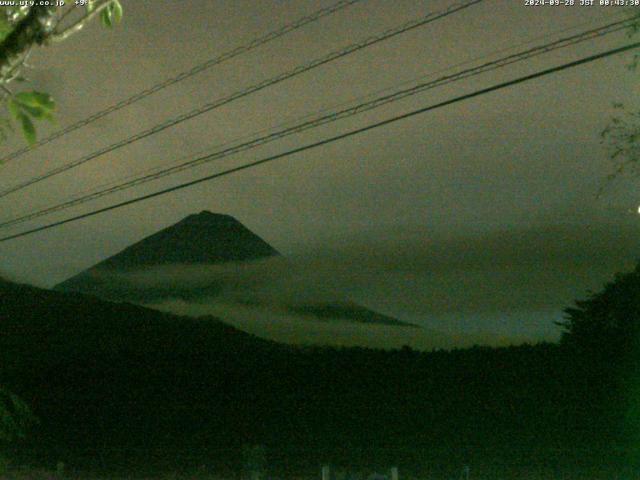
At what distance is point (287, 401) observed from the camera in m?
17.8

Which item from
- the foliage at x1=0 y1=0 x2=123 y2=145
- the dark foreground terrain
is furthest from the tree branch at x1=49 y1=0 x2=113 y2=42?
the dark foreground terrain

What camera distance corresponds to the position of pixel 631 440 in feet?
46.9

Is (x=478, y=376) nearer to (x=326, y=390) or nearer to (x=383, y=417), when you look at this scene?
(x=383, y=417)

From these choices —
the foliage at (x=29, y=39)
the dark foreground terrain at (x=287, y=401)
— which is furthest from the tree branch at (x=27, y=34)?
the dark foreground terrain at (x=287, y=401)

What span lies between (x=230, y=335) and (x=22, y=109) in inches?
797

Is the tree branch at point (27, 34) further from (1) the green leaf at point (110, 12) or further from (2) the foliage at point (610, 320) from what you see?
(2) the foliage at point (610, 320)

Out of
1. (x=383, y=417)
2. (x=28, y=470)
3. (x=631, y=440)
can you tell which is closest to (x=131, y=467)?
(x=28, y=470)

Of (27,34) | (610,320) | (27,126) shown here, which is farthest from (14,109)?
(610,320)

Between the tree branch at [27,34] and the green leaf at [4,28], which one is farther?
the green leaf at [4,28]

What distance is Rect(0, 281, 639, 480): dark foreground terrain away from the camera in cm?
1502

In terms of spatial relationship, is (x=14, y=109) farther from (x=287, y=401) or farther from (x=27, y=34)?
(x=287, y=401)

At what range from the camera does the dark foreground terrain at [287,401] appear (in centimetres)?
1502

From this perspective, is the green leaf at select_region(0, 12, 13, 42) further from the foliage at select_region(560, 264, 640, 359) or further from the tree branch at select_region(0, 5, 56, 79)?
the foliage at select_region(560, 264, 640, 359)

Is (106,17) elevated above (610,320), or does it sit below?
below
